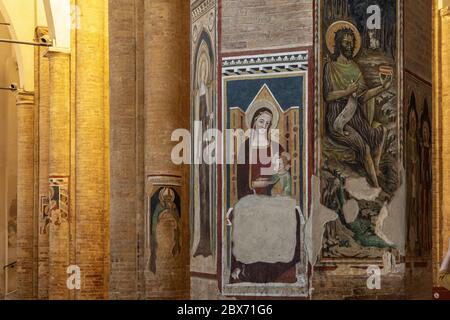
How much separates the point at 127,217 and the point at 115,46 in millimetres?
2507

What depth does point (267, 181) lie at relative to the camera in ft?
35.1

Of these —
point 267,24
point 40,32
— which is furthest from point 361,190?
point 40,32

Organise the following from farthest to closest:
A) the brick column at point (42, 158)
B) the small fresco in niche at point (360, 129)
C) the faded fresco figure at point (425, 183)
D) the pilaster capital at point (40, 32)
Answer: the pilaster capital at point (40, 32) < the brick column at point (42, 158) < the faded fresco figure at point (425, 183) < the small fresco in niche at point (360, 129)

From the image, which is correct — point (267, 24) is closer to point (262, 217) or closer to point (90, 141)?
point (262, 217)

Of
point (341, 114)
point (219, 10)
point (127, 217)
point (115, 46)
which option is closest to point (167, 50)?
point (115, 46)

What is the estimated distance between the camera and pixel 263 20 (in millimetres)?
10844

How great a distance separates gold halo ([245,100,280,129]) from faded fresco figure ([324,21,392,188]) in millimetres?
505

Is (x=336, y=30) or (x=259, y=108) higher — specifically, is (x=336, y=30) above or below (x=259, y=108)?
above

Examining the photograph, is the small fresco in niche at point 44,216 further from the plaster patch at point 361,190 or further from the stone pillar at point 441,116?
the plaster patch at point 361,190

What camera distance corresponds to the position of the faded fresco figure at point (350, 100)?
34.9 feet

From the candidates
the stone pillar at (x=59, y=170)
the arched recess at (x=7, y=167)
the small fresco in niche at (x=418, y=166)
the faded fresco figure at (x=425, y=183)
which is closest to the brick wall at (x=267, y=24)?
the small fresco in niche at (x=418, y=166)

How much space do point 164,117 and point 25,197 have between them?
35.2 feet

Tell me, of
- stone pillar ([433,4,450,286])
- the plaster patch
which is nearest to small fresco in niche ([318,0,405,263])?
the plaster patch

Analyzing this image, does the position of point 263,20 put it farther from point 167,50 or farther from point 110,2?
point 110,2
